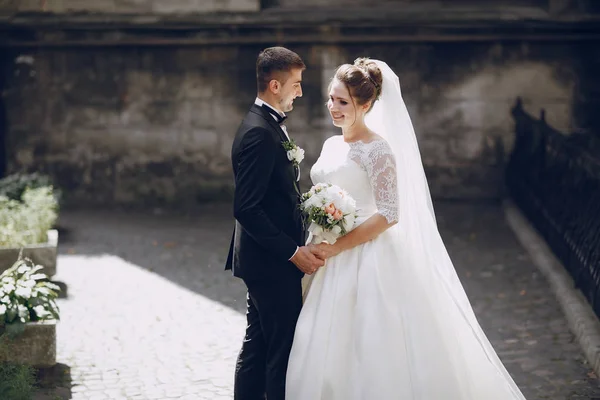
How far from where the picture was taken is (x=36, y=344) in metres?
6.51

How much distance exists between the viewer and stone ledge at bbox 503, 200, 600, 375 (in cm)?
698

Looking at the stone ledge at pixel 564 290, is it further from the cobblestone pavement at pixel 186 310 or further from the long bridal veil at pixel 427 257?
the long bridal veil at pixel 427 257

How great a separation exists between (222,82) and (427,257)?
8.02m

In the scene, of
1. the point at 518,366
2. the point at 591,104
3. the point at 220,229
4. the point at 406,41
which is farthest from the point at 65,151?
the point at 518,366

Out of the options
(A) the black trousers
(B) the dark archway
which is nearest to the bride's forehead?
(A) the black trousers

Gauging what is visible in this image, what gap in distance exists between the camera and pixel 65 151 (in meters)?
13.1

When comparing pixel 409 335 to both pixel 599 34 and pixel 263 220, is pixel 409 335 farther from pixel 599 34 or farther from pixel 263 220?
pixel 599 34

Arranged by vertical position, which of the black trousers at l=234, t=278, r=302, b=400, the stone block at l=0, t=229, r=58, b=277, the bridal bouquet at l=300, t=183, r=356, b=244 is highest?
the bridal bouquet at l=300, t=183, r=356, b=244

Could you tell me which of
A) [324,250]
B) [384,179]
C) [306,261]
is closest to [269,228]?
[306,261]

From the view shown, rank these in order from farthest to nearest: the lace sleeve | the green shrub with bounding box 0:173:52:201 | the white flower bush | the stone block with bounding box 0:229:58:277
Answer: the green shrub with bounding box 0:173:52:201 → the stone block with bounding box 0:229:58:277 → the white flower bush → the lace sleeve

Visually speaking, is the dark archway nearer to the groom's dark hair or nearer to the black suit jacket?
the black suit jacket

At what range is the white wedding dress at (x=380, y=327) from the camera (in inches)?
200

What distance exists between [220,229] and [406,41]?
11.5ft

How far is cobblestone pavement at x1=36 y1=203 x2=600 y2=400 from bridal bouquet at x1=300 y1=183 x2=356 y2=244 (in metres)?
1.61
